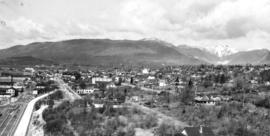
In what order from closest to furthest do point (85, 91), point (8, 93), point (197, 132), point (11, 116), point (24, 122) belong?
point (197, 132)
point (24, 122)
point (11, 116)
point (8, 93)
point (85, 91)

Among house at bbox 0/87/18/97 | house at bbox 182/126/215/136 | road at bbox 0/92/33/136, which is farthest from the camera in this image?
house at bbox 0/87/18/97

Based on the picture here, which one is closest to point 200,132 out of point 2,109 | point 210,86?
point 2,109

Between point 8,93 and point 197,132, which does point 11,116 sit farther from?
point 197,132

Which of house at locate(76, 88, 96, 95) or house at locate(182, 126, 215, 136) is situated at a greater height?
house at locate(182, 126, 215, 136)

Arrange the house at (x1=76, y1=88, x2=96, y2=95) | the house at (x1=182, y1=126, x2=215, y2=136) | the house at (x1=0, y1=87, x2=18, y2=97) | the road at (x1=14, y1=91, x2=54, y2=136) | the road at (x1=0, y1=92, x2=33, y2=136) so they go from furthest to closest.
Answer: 1. the house at (x1=76, y1=88, x2=96, y2=95)
2. the house at (x1=0, y1=87, x2=18, y2=97)
3. the road at (x1=0, y1=92, x2=33, y2=136)
4. the road at (x1=14, y1=91, x2=54, y2=136)
5. the house at (x1=182, y1=126, x2=215, y2=136)

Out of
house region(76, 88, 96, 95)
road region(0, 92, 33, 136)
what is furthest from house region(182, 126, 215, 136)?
house region(76, 88, 96, 95)

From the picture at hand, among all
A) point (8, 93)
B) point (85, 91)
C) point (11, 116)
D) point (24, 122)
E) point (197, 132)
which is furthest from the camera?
point (85, 91)

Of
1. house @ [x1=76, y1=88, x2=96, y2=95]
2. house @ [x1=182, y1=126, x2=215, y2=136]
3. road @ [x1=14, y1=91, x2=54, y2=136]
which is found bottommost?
road @ [x1=14, y1=91, x2=54, y2=136]

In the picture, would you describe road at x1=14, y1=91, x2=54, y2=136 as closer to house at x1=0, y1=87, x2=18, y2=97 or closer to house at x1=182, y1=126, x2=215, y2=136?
house at x1=0, y1=87, x2=18, y2=97

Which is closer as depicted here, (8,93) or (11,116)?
(11,116)

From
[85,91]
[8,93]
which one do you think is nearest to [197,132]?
[85,91]

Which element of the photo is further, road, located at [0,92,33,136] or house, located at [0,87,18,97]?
house, located at [0,87,18,97]

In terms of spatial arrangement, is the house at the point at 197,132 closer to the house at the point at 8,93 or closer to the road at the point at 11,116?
the road at the point at 11,116
